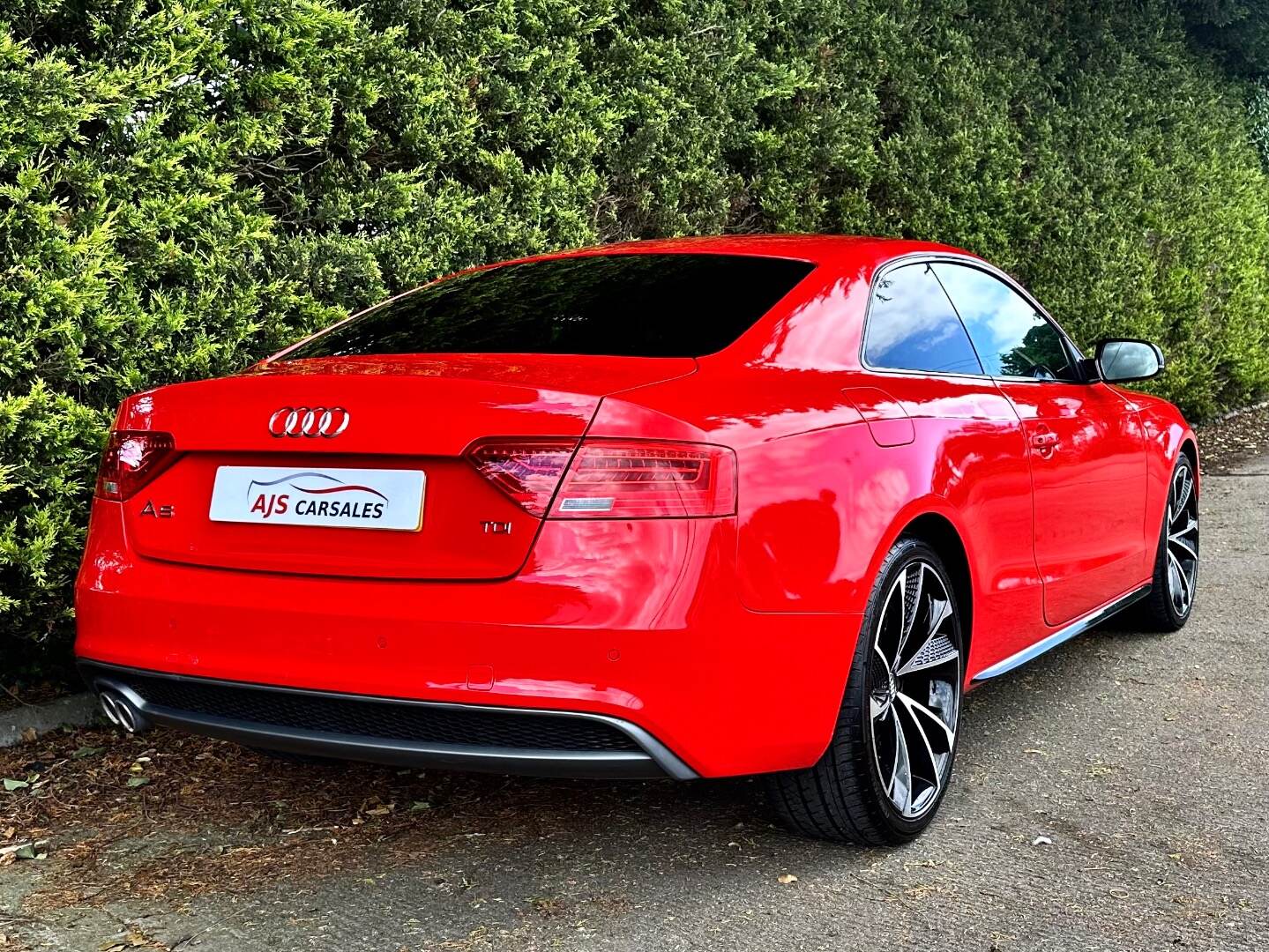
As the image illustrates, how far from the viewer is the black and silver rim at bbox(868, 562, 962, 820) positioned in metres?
3.26

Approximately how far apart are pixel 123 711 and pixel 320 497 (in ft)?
2.55

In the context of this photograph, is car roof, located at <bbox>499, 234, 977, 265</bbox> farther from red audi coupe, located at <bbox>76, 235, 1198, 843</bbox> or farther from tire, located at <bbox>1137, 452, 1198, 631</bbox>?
tire, located at <bbox>1137, 452, 1198, 631</bbox>

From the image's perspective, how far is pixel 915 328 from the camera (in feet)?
12.5

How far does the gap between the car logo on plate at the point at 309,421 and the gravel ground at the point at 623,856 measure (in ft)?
3.49

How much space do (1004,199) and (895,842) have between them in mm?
6956

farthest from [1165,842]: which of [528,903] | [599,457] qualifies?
[599,457]

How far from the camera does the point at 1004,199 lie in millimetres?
9344

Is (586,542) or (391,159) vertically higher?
(391,159)

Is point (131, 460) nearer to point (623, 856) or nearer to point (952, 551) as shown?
point (623, 856)

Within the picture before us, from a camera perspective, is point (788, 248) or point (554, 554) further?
point (788, 248)

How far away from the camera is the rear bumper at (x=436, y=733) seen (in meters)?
2.65

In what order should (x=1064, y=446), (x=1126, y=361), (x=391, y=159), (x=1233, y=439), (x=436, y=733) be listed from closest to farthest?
(x=436, y=733) → (x=1064, y=446) → (x=1126, y=361) → (x=391, y=159) → (x=1233, y=439)

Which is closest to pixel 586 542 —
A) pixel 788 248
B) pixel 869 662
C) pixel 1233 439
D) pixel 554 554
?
pixel 554 554

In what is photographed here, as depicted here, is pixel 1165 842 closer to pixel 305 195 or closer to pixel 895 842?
pixel 895 842
